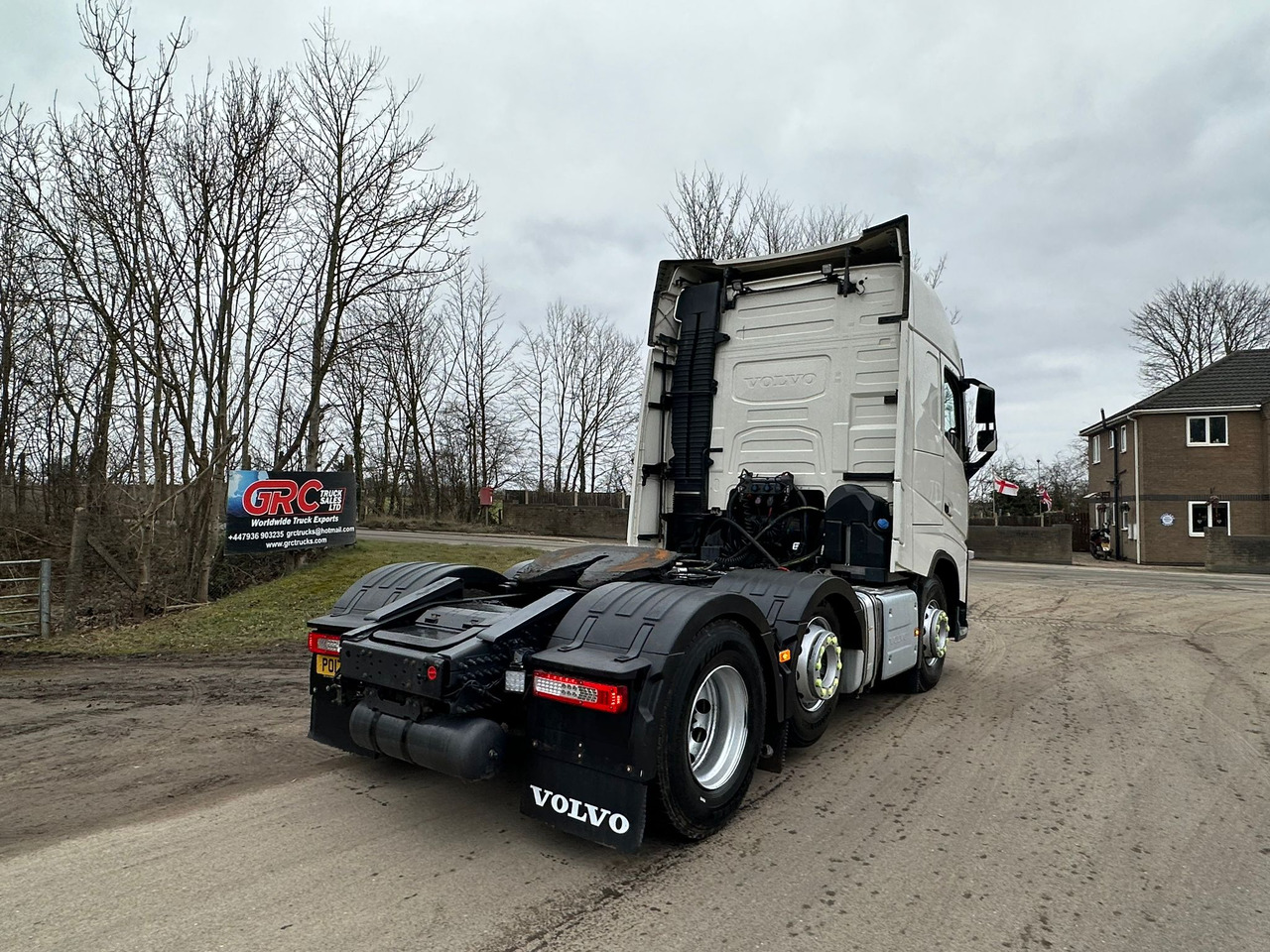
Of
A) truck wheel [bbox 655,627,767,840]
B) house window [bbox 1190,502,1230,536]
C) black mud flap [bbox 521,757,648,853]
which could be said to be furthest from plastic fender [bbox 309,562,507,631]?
house window [bbox 1190,502,1230,536]

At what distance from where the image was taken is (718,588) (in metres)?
4.75

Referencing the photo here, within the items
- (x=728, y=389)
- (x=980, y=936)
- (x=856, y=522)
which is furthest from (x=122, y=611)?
(x=980, y=936)

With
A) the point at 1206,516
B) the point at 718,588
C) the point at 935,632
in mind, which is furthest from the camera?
the point at 1206,516

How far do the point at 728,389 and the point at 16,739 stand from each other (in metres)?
5.87

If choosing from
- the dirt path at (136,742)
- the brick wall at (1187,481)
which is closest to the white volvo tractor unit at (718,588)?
the dirt path at (136,742)

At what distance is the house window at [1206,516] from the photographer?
95.7 feet

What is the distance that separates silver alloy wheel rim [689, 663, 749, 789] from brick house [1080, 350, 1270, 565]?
32.3 meters

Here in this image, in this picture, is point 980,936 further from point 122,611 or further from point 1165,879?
point 122,611

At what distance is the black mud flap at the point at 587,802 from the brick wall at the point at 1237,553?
2917cm

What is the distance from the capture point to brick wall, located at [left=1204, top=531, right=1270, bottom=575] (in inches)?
983

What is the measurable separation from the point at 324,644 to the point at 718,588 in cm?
231

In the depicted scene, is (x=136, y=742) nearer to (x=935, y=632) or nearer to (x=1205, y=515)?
(x=935, y=632)

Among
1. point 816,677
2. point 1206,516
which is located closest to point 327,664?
point 816,677

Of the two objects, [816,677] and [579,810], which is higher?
[816,677]
